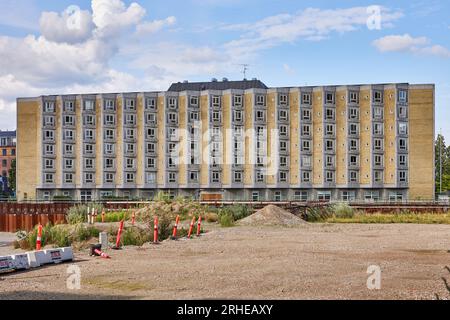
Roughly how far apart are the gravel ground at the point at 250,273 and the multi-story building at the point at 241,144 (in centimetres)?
6123

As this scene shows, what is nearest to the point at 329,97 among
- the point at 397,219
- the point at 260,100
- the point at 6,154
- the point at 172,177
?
the point at 260,100

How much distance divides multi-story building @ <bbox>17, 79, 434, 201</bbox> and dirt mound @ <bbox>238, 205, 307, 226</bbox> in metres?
44.6

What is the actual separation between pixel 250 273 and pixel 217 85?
273 feet

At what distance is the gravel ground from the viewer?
14.3m

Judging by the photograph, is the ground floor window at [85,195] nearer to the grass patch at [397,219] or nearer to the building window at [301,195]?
the building window at [301,195]

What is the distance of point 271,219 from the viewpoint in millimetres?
42875

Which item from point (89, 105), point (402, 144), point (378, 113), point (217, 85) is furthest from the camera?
point (217, 85)

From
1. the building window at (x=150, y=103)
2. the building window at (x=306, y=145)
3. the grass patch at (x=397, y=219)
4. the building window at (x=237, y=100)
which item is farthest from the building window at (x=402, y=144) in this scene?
the grass patch at (x=397, y=219)

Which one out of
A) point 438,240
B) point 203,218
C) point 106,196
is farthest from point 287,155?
point 438,240

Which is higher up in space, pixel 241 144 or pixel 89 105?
pixel 89 105

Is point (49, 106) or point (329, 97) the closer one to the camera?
point (329, 97)

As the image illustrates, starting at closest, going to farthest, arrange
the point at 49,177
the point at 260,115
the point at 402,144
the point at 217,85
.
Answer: the point at 402,144, the point at 260,115, the point at 49,177, the point at 217,85

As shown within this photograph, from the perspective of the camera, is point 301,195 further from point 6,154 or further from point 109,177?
point 6,154

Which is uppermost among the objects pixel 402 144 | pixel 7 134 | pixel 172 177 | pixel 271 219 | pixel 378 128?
pixel 7 134
